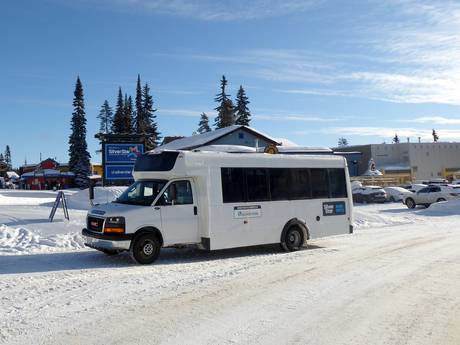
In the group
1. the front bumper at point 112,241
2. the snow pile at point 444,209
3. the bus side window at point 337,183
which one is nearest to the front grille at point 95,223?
the front bumper at point 112,241

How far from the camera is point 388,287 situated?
8.67 metres

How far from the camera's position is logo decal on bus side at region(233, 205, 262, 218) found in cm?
1263

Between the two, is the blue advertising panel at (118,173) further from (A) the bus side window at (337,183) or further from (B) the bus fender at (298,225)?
(B) the bus fender at (298,225)

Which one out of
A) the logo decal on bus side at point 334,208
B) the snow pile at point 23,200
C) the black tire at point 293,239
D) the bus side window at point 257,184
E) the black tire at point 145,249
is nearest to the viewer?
the black tire at point 145,249

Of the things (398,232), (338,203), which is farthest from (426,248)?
(398,232)

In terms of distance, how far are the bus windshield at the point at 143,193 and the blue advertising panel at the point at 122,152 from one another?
42.8ft

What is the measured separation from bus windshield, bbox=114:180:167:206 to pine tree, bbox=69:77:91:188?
6112 centimetres

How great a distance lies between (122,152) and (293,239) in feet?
45.9

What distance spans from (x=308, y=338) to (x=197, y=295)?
2.71 meters

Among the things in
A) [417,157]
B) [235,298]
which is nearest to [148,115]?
[417,157]

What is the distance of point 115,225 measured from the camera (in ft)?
36.4

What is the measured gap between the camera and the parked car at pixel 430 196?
33.2 m

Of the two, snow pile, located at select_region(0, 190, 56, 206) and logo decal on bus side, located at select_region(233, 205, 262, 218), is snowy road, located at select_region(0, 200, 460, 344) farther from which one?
snow pile, located at select_region(0, 190, 56, 206)

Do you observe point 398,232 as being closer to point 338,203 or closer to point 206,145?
point 338,203
